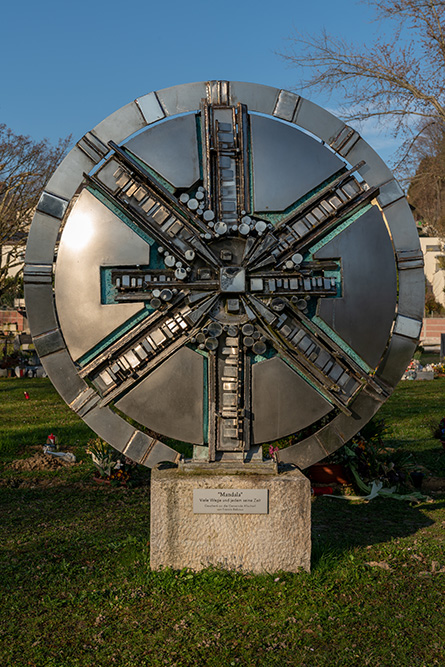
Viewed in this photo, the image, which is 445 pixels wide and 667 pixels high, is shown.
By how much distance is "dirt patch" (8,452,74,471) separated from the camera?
366 inches

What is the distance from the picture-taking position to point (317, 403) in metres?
5.25

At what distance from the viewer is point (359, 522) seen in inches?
274

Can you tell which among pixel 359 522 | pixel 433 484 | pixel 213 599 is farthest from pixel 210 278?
pixel 433 484

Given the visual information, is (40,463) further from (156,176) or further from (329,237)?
(329,237)

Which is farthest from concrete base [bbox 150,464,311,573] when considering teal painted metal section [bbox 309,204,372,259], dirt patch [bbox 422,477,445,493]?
dirt patch [bbox 422,477,445,493]

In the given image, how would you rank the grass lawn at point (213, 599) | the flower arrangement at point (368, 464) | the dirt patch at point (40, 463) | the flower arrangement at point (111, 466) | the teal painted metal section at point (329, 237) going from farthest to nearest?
the dirt patch at point (40, 463), the flower arrangement at point (111, 466), the flower arrangement at point (368, 464), the teal painted metal section at point (329, 237), the grass lawn at point (213, 599)

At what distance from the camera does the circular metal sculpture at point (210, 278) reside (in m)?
5.11

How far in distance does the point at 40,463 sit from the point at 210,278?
5492 mm

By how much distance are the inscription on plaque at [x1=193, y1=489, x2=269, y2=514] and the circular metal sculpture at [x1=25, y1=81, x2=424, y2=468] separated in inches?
12.5

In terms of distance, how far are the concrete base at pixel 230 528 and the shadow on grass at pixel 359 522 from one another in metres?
0.49

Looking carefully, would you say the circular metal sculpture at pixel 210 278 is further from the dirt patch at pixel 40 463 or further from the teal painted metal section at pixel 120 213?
the dirt patch at pixel 40 463

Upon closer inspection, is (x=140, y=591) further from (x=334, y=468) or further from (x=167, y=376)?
(x=334, y=468)

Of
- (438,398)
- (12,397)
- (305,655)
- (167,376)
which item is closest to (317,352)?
(167,376)

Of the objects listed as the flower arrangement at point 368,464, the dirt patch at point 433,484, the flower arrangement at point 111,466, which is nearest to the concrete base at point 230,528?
the flower arrangement at point 368,464
